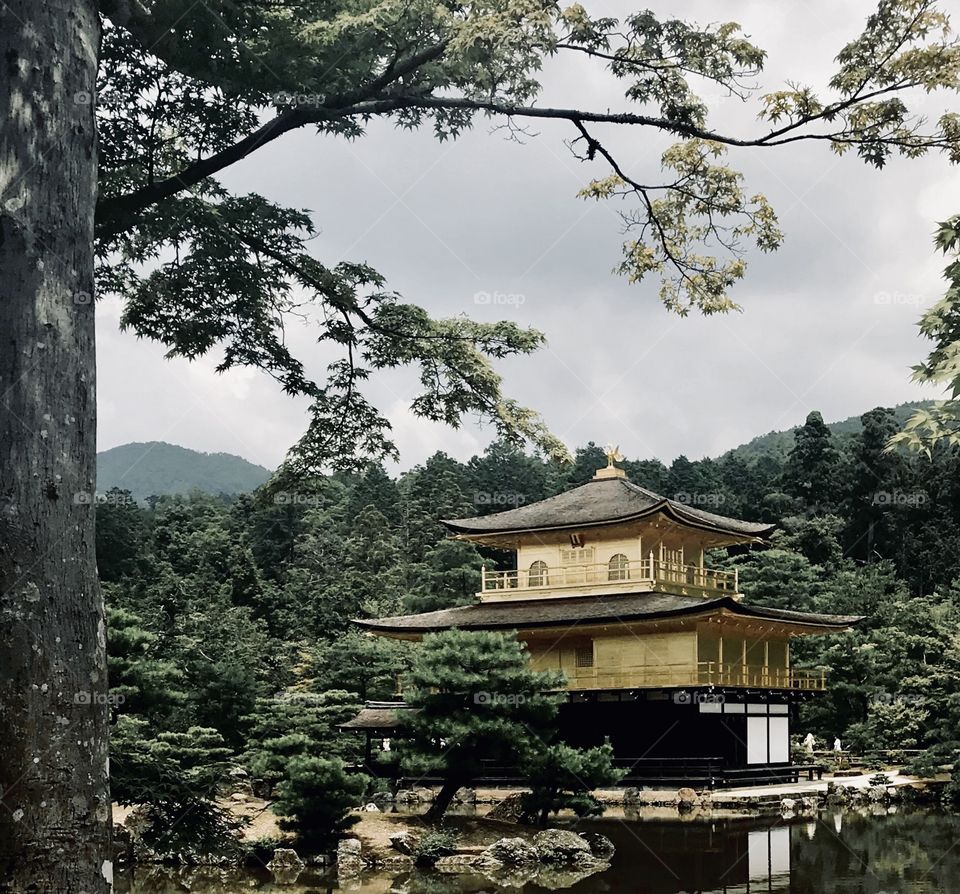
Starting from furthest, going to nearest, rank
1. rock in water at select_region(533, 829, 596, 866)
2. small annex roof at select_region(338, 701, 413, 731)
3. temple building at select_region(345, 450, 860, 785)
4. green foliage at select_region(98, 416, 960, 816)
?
1. temple building at select_region(345, 450, 860, 785)
2. small annex roof at select_region(338, 701, 413, 731)
3. green foliage at select_region(98, 416, 960, 816)
4. rock in water at select_region(533, 829, 596, 866)

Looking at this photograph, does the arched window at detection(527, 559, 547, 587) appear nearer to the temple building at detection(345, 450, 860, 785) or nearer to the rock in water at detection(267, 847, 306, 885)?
the temple building at detection(345, 450, 860, 785)

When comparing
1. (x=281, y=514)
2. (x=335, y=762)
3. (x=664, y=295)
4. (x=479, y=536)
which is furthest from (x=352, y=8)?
(x=281, y=514)

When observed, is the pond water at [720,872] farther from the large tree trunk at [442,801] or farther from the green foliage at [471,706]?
the large tree trunk at [442,801]

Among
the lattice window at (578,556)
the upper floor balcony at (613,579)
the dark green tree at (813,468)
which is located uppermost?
the dark green tree at (813,468)

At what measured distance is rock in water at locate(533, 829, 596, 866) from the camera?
16344 mm

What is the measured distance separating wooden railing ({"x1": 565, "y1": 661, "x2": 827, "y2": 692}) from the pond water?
5.47 metres

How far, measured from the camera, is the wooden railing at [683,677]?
24.9 metres

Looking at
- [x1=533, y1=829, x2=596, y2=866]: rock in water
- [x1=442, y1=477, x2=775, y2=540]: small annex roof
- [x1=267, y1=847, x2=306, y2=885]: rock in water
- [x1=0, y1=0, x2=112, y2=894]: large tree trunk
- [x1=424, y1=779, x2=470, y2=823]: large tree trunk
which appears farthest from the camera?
[x1=442, y1=477, x2=775, y2=540]: small annex roof

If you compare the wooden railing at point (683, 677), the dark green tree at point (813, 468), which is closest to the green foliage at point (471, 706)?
the wooden railing at point (683, 677)

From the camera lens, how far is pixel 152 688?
16.2 m

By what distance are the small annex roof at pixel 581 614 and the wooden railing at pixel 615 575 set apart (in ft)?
2.05

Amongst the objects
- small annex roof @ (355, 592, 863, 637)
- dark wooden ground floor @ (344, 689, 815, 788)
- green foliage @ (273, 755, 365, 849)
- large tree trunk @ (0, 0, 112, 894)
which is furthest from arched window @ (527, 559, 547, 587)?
large tree trunk @ (0, 0, 112, 894)

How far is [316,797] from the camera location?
1608 centimetres

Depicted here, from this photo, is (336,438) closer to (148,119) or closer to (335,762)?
(148,119)
